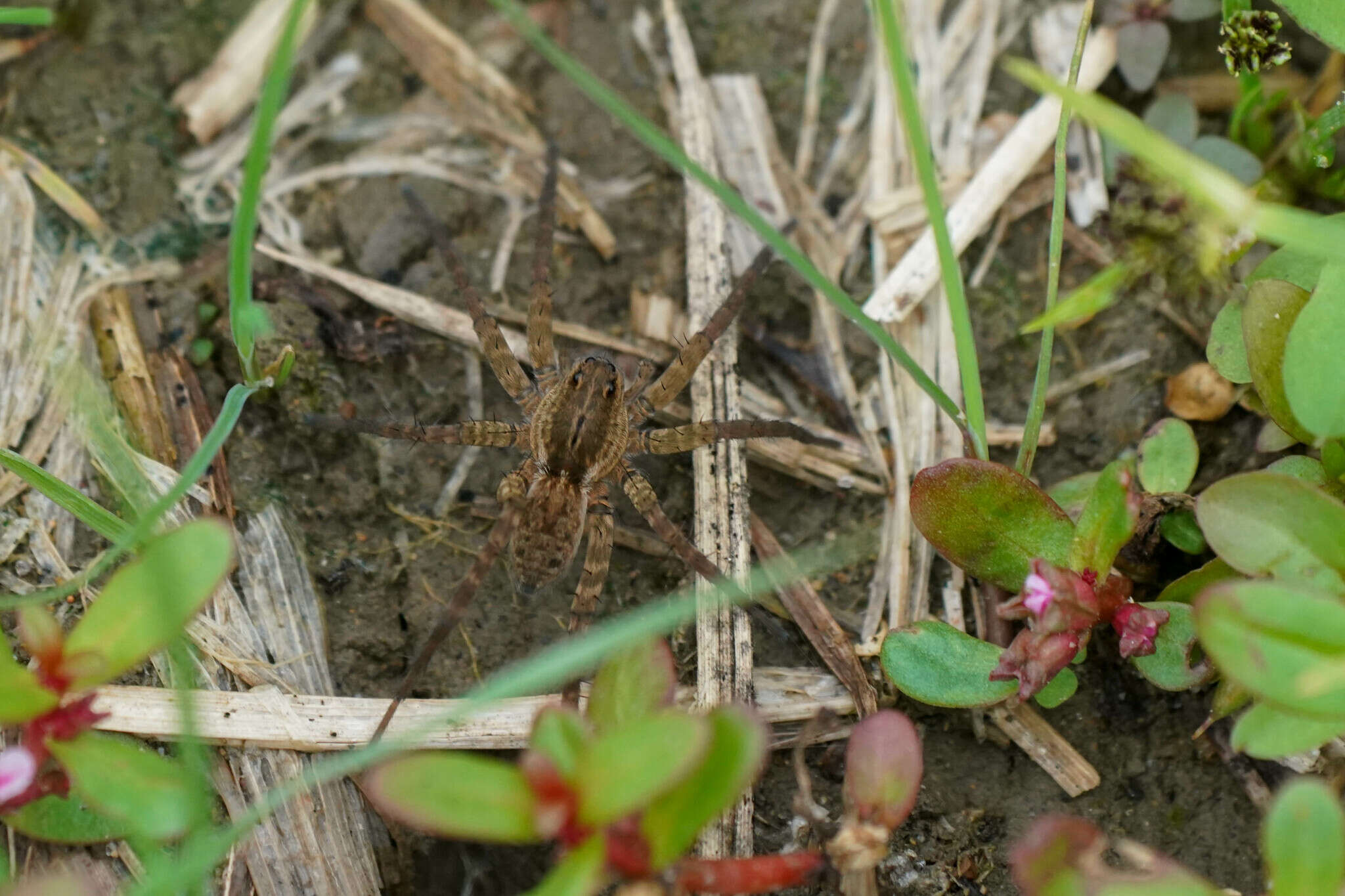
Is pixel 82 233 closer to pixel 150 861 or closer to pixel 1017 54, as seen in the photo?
pixel 150 861

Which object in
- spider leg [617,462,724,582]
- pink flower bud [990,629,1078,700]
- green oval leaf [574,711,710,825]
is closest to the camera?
green oval leaf [574,711,710,825]

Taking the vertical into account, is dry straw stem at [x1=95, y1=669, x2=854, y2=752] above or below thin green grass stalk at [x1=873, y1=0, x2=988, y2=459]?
below

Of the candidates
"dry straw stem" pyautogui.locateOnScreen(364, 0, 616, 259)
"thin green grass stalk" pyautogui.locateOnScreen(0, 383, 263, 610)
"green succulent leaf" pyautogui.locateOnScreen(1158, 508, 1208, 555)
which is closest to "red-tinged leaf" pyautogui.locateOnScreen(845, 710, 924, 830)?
"green succulent leaf" pyautogui.locateOnScreen(1158, 508, 1208, 555)

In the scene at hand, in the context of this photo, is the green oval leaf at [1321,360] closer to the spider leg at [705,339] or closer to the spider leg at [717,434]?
the spider leg at [717,434]

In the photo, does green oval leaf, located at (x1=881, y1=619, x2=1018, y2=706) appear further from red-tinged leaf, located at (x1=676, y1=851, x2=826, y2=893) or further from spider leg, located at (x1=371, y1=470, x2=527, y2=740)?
spider leg, located at (x1=371, y1=470, x2=527, y2=740)

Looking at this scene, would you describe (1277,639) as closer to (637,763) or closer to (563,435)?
(637,763)
